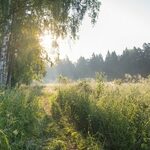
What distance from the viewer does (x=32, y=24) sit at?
1873cm

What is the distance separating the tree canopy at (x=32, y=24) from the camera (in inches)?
634

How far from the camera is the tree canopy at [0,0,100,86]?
16094mm

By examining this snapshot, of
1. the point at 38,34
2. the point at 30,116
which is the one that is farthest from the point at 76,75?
the point at 30,116

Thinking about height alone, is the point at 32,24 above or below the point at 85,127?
above

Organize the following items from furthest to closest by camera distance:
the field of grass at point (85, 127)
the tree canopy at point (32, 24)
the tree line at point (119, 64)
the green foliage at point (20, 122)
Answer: the tree line at point (119, 64)
the tree canopy at point (32, 24)
the field of grass at point (85, 127)
the green foliage at point (20, 122)

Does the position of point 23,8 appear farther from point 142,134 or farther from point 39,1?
point 142,134

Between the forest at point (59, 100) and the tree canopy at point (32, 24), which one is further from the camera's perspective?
the tree canopy at point (32, 24)

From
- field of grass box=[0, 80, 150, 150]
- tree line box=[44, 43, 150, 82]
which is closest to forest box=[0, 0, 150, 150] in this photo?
field of grass box=[0, 80, 150, 150]

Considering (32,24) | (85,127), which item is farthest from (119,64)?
(85,127)

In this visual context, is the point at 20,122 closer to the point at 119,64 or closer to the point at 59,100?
the point at 59,100

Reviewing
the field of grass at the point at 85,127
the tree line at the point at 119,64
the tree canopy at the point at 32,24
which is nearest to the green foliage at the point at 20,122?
the field of grass at the point at 85,127

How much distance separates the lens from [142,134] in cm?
644

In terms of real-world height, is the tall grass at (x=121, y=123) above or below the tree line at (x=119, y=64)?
below

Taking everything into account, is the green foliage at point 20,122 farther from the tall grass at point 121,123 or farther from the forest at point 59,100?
the tall grass at point 121,123
